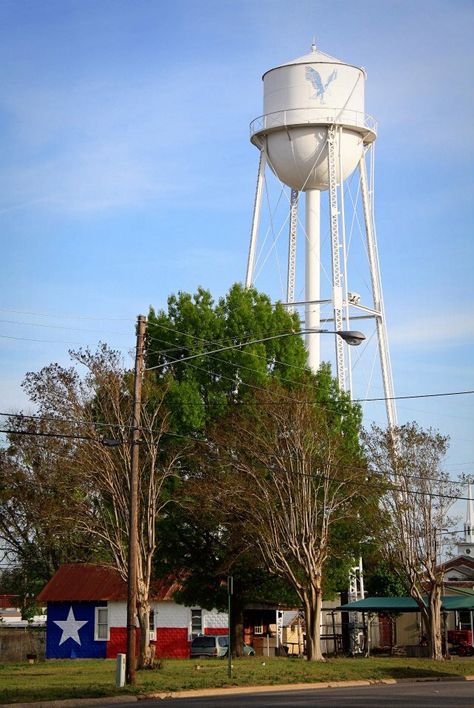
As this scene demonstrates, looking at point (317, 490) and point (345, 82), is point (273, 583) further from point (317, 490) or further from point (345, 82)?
point (345, 82)

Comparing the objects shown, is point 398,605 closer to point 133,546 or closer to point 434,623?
point 434,623

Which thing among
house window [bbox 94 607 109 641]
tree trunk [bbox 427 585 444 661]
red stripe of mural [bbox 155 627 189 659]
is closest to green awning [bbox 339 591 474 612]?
tree trunk [bbox 427 585 444 661]

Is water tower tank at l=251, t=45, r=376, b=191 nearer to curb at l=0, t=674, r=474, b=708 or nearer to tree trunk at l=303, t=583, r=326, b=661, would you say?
tree trunk at l=303, t=583, r=326, b=661

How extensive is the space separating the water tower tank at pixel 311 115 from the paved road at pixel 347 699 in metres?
27.2

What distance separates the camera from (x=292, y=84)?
51.8 metres

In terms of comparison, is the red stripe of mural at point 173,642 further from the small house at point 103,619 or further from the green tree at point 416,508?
the green tree at point 416,508

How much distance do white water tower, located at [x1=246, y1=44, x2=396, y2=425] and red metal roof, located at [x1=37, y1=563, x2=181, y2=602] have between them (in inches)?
504

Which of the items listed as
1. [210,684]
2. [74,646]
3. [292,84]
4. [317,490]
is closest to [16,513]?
[74,646]

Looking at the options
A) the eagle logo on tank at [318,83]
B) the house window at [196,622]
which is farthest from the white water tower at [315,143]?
the house window at [196,622]

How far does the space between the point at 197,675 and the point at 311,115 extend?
89.5 feet

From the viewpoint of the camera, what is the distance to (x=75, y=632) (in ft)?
176

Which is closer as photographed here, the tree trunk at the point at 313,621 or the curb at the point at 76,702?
the curb at the point at 76,702

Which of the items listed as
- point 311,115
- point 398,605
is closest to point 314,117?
point 311,115

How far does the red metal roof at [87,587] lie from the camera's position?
52.6 m
